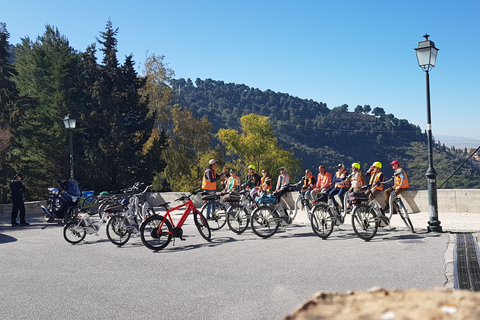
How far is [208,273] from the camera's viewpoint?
22.7 ft

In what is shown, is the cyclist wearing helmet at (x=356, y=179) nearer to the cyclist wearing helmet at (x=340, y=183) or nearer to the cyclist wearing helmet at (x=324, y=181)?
the cyclist wearing helmet at (x=340, y=183)

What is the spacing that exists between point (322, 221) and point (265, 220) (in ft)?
4.31

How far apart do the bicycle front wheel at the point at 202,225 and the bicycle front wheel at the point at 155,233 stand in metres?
0.80

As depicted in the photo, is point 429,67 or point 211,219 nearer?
point 429,67

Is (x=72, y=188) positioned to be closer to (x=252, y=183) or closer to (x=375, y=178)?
(x=252, y=183)

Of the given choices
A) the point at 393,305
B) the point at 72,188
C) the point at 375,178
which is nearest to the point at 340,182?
the point at 375,178

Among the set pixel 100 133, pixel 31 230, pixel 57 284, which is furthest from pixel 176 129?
pixel 57 284

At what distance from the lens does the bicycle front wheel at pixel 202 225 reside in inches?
398

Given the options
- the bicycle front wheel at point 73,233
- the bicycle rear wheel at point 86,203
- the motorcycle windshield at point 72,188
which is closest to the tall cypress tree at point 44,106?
the bicycle rear wheel at point 86,203

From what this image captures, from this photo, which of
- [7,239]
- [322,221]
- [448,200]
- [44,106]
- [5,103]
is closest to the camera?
[322,221]

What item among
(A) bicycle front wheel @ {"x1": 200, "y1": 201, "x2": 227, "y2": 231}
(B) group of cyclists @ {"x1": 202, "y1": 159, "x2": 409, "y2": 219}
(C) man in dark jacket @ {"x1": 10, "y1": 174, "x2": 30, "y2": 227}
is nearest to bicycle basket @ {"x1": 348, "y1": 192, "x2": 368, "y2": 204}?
(B) group of cyclists @ {"x1": 202, "y1": 159, "x2": 409, "y2": 219}

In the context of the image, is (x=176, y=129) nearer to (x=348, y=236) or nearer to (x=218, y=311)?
(x=348, y=236)

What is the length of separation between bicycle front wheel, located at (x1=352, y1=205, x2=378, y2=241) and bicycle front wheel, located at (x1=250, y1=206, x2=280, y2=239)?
1834 mm

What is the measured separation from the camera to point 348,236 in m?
10.3
